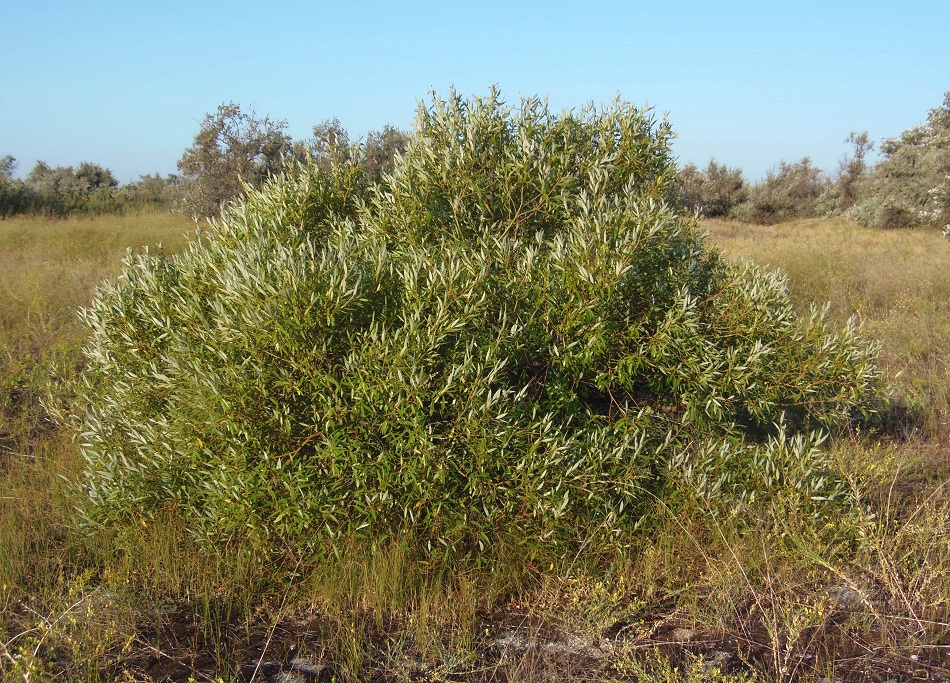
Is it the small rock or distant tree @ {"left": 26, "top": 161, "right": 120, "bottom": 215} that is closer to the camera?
the small rock

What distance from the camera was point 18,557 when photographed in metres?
4.24

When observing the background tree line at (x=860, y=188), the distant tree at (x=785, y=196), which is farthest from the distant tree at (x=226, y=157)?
the distant tree at (x=785, y=196)

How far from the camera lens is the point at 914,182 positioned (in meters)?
25.5

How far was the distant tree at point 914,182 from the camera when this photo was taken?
23969 mm

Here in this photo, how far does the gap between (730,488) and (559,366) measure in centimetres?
131

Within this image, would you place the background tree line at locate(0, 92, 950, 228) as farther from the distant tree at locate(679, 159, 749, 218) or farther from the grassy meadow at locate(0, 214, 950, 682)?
the grassy meadow at locate(0, 214, 950, 682)

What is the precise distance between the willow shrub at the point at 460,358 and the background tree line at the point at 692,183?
6048 millimetres

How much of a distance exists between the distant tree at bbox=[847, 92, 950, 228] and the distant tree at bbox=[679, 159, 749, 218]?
612 centimetres

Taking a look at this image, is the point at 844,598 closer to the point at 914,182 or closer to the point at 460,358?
the point at 460,358

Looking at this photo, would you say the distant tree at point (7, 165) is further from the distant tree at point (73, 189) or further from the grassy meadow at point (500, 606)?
the grassy meadow at point (500, 606)

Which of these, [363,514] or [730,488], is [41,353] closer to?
[363,514]

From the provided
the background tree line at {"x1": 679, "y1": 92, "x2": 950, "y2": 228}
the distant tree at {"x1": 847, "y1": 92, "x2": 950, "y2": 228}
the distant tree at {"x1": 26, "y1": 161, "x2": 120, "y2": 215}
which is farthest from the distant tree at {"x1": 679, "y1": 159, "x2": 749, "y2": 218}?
the distant tree at {"x1": 26, "y1": 161, "x2": 120, "y2": 215}

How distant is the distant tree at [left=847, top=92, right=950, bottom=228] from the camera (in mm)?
23969

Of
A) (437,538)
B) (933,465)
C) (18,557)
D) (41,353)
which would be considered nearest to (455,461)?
(437,538)
